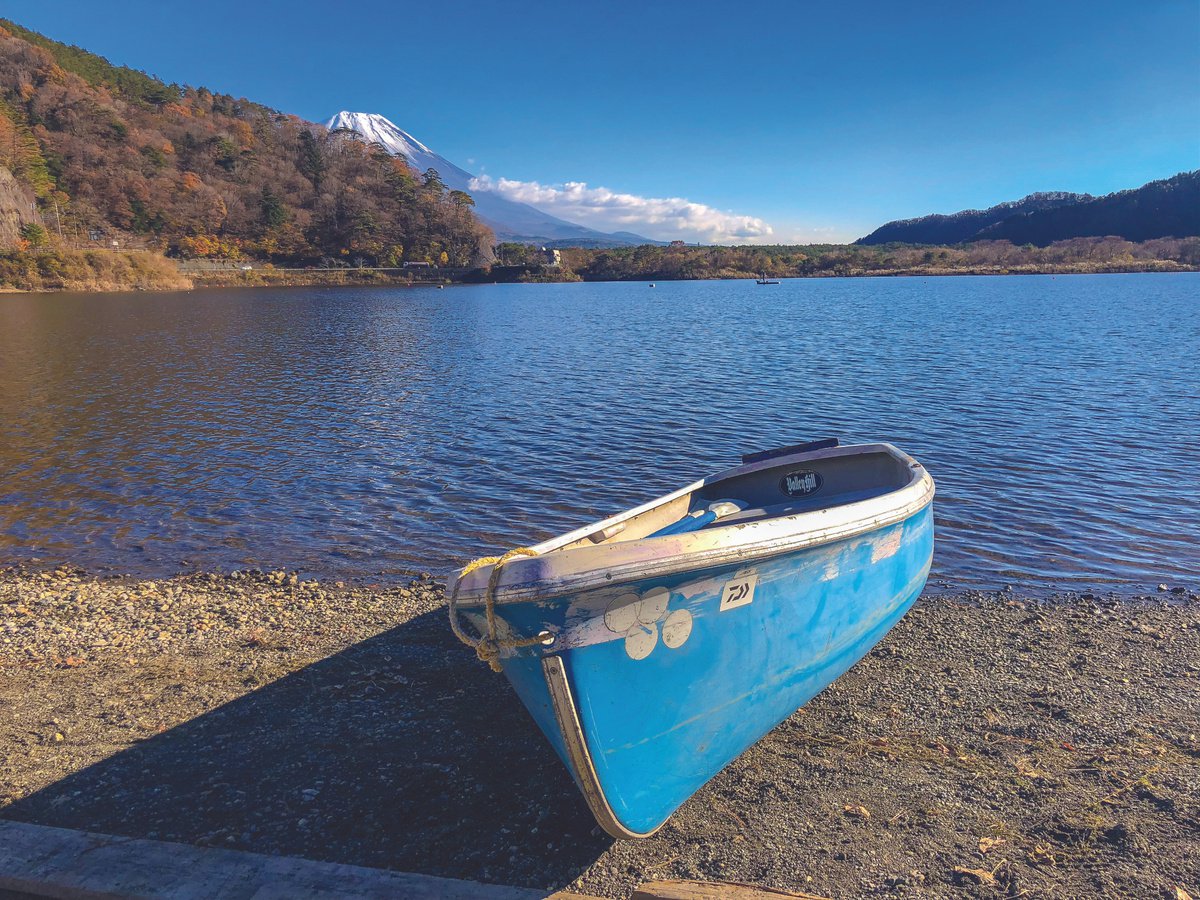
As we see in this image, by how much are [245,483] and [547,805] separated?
11110 mm

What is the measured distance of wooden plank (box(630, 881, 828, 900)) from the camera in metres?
3.11

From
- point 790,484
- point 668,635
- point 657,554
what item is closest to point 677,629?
point 668,635

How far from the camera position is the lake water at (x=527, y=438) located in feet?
34.1

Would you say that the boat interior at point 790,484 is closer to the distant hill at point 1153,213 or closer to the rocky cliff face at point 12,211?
the rocky cliff face at point 12,211

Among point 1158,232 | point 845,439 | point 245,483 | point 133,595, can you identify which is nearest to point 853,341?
point 845,439

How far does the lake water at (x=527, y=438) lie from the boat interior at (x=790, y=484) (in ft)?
6.76

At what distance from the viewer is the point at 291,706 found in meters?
5.80

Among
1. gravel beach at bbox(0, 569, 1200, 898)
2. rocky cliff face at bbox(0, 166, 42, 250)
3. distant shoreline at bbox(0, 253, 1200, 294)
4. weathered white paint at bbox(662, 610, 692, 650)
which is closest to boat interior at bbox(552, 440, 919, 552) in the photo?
gravel beach at bbox(0, 569, 1200, 898)

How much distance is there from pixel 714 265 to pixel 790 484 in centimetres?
17523

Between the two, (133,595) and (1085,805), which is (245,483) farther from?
(1085,805)

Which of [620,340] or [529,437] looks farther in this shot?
[620,340]

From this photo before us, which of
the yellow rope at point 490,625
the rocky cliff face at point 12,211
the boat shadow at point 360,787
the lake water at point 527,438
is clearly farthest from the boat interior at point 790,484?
the rocky cliff face at point 12,211

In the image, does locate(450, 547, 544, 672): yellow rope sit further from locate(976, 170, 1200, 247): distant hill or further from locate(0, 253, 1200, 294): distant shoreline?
locate(976, 170, 1200, 247): distant hill

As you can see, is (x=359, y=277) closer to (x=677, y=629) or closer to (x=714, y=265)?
(x=714, y=265)
